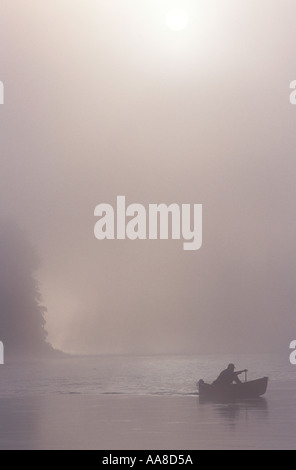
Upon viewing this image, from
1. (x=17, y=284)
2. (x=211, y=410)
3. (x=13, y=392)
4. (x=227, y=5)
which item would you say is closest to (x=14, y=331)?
(x=17, y=284)

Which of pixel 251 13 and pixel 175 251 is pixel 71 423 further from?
pixel 251 13

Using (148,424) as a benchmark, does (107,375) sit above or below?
above

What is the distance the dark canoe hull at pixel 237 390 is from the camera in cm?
1003

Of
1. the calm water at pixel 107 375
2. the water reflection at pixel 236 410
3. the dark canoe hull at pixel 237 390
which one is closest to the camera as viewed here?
the water reflection at pixel 236 410

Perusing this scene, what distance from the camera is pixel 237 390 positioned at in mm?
10070

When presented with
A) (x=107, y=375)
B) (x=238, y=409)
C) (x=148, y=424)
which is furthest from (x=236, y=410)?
(x=107, y=375)

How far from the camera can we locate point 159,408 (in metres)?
10.5

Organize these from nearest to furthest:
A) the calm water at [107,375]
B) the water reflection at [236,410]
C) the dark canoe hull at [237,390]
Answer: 1. the water reflection at [236,410]
2. the dark canoe hull at [237,390]
3. the calm water at [107,375]

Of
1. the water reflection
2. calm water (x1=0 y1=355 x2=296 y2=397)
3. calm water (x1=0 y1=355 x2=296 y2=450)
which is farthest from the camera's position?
calm water (x1=0 y1=355 x2=296 y2=397)

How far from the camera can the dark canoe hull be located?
32.9ft

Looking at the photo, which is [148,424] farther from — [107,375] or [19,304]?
[107,375]

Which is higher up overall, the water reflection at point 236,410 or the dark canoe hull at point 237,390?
the dark canoe hull at point 237,390
